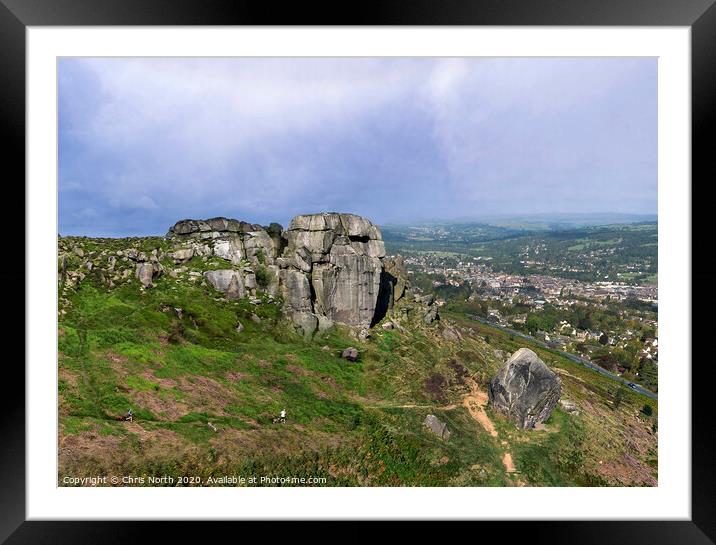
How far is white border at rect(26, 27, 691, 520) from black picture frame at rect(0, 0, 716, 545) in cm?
13

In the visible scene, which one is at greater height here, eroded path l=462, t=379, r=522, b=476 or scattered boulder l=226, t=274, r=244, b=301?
scattered boulder l=226, t=274, r=244, b=301

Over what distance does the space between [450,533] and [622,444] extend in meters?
4.10

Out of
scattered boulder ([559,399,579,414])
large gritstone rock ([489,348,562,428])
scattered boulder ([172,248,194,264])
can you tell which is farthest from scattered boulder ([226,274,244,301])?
scattered boulder ([559,399,579,414])

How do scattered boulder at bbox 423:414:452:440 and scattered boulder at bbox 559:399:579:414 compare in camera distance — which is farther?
scattered boulder at bbox 559:399:579:414

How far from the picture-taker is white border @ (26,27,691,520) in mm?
3461

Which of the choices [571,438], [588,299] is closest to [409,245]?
[588,299]

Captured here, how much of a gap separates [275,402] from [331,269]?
3.41 metres

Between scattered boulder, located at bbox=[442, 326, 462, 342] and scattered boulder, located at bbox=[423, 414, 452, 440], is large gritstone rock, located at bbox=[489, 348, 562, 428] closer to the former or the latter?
scattered boulder, located at bbox=[423, 414, 452, 440]

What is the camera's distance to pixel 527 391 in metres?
6.03

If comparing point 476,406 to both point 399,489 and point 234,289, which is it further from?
point 234,289

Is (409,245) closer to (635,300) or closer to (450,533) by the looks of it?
(635,300)

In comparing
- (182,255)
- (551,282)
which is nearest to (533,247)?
(551,282)

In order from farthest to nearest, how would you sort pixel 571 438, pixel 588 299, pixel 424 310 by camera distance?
1. pixel 424 310
2. pixel 588 299
3. pixel 571 438
